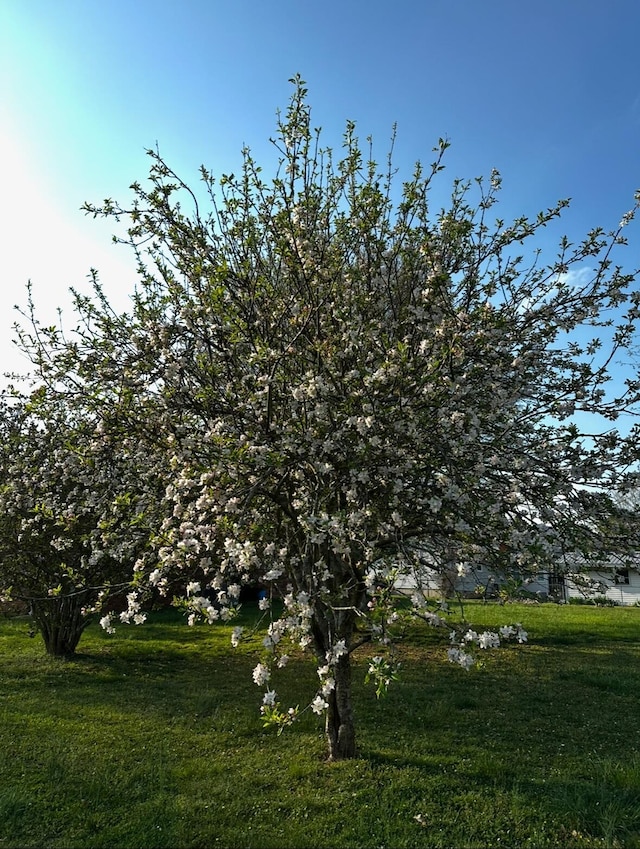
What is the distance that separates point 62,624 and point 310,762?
753cm

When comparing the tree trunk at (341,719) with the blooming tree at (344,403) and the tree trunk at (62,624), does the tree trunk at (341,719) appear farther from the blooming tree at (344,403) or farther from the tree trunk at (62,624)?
the tree trunk at (62,624)

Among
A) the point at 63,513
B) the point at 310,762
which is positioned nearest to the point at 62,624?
the point at 63,513

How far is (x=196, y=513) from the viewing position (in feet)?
16.8

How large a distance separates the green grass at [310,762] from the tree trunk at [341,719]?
0.59 feet

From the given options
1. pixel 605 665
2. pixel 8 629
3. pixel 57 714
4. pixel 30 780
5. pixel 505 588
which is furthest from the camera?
pixel 8 629

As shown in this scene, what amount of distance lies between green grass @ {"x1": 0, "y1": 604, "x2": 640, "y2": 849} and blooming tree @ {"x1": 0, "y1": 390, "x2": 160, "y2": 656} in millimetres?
1495

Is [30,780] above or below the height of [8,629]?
below

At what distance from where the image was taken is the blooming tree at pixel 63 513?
586 centimetres

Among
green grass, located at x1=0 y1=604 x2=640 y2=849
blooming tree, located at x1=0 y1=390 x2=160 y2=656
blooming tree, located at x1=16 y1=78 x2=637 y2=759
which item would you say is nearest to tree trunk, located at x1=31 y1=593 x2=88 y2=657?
blooming tree, located at x1=0 y1=390 x2=160 y2=656

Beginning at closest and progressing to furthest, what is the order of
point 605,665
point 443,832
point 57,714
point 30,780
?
point 443,832 → point 30,780 → point 57,714 → point 605,665

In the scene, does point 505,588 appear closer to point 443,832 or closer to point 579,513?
point 579,513

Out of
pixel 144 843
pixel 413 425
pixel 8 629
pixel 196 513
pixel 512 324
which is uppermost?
pixel 512 324

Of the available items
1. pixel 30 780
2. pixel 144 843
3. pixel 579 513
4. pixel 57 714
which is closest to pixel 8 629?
pixel 57 714

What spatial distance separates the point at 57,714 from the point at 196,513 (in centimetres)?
474
